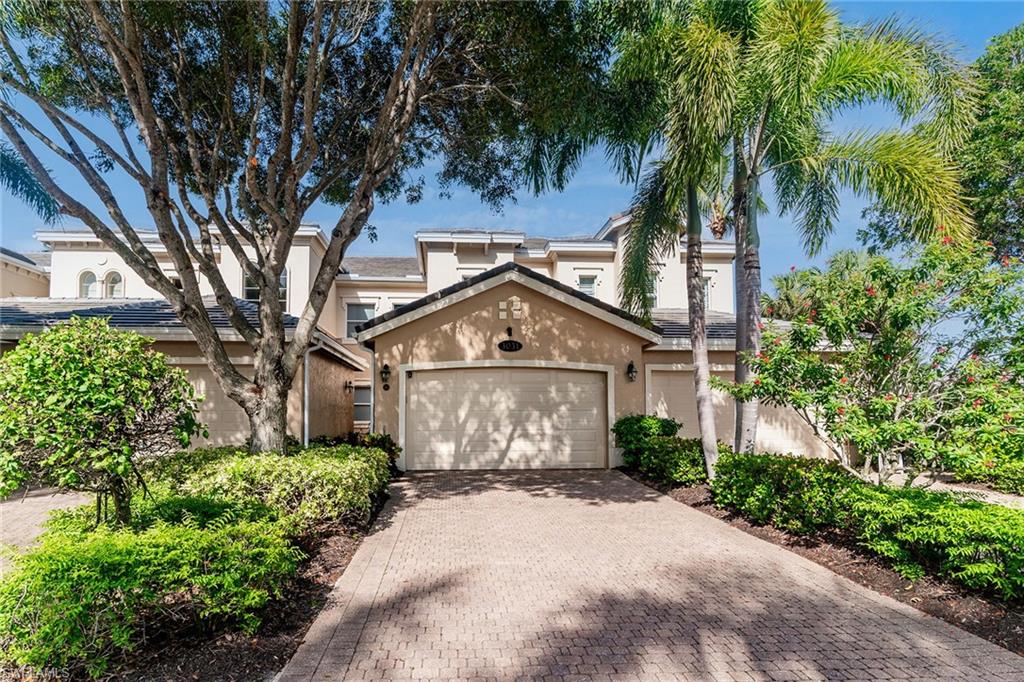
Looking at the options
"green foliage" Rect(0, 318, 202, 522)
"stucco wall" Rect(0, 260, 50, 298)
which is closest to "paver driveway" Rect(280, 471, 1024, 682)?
"green foliage" Rect(0, 318, 202, 522)

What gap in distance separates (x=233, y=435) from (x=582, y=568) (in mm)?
8831

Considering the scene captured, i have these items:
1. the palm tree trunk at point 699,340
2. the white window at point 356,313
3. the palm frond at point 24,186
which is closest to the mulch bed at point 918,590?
the palm tree trunk at point 699,340

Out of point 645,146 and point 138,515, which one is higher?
point 645,146

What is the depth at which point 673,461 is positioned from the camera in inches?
389

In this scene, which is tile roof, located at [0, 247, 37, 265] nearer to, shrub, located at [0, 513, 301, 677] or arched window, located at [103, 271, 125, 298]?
arched window, located at [103, 271, 125, 298]

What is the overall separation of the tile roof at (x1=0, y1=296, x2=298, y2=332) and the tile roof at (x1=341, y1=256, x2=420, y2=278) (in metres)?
7.79

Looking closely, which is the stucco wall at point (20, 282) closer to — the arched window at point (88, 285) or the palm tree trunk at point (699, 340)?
the arched window at point (88, 285)

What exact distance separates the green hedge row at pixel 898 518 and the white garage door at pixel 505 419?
4905 millimetres

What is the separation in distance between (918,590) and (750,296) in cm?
510

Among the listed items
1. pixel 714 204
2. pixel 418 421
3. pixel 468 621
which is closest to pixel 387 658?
pixel 468 621

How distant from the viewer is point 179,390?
191 inches

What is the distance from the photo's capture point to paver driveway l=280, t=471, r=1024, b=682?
146 inches

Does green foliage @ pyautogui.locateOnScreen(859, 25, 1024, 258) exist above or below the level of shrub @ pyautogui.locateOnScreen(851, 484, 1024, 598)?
above

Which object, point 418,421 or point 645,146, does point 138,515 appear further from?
point 645,146
